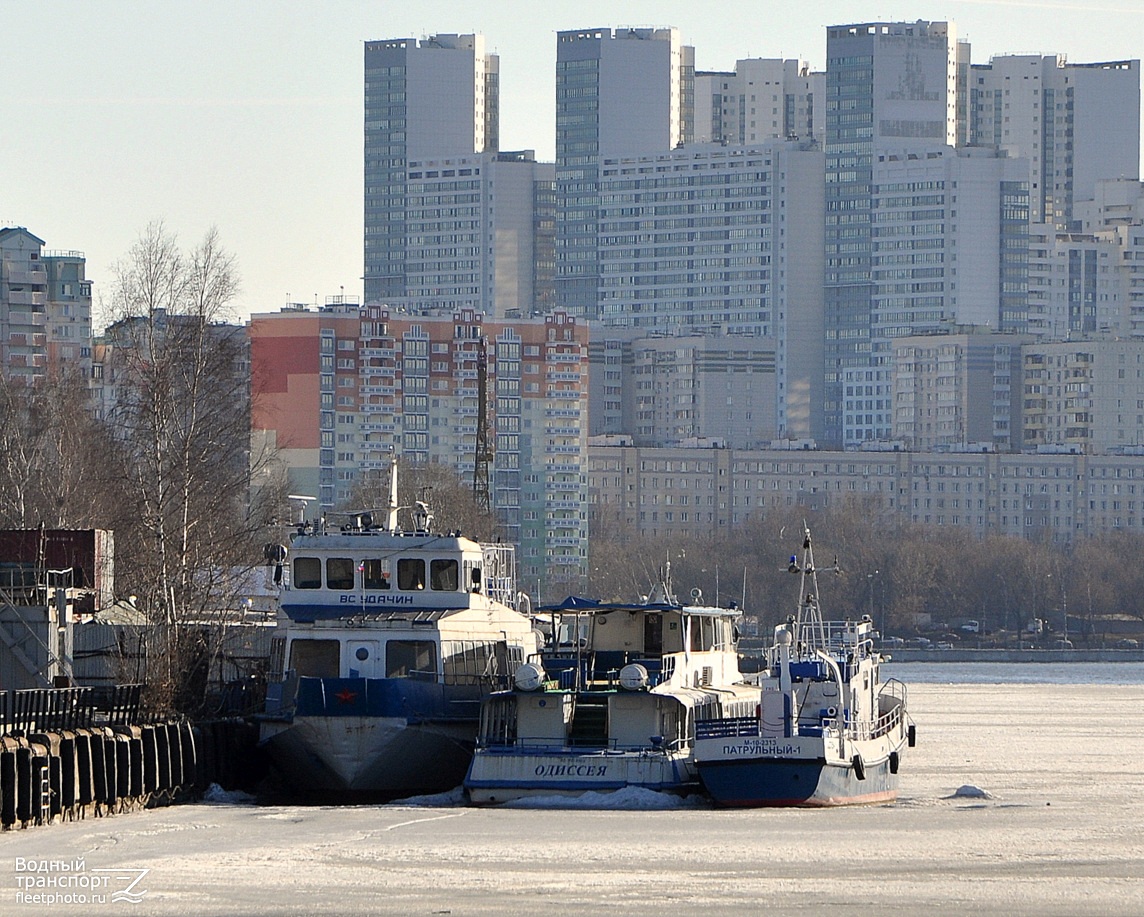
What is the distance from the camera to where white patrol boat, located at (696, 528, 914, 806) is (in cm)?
4262

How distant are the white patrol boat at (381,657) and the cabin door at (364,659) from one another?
2 centimetres

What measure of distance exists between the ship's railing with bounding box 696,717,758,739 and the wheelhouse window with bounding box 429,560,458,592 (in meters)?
6.59

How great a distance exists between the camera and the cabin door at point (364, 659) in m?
46.4

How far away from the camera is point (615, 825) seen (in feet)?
129

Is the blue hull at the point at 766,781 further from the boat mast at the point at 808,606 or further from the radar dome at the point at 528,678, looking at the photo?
the boat mast at the point at 808,606

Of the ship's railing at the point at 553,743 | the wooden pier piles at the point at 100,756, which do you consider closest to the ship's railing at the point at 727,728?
the ship's railing at the point at 553,743

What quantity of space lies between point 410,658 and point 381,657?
0.52m

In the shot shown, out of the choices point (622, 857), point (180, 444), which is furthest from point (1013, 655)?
point (622, 857)

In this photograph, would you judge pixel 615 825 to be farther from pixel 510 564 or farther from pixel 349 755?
A: pixel 510 564

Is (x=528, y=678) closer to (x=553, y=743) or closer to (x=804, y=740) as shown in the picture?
(x=553, y=743)

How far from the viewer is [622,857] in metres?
34.5

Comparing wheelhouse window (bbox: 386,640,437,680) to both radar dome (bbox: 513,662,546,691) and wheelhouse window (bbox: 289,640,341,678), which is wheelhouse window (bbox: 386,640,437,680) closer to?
wheelhouse window (bbox: 289,640,341,678)

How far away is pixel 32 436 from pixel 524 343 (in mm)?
124215

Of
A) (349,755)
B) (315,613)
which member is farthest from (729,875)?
(315,613)
